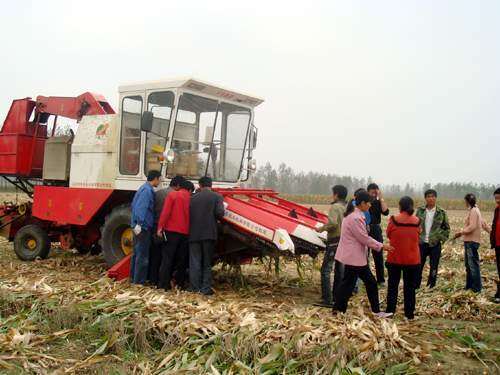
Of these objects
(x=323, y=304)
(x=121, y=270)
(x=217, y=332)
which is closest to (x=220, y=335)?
(x=217, y=332)

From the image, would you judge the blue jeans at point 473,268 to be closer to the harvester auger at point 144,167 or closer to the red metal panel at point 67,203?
the harvester auger at point 144,167

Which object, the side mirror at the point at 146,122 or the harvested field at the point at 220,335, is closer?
the harvested field at the point at 220,335

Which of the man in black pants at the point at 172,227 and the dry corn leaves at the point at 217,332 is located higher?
the man in black pants at the point at 172,227

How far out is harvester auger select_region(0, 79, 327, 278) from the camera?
7918 mm

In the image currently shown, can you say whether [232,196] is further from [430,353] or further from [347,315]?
[430,353]

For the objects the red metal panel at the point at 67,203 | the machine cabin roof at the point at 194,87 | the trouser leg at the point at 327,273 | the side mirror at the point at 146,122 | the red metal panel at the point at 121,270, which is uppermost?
the machine cabin roof at the point at 194,87

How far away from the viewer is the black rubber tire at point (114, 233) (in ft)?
28.5

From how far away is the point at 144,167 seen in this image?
8734 millimetres

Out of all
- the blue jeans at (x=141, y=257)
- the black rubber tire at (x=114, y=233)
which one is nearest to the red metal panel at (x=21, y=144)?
the black rubber tire at (x=114, y=233)

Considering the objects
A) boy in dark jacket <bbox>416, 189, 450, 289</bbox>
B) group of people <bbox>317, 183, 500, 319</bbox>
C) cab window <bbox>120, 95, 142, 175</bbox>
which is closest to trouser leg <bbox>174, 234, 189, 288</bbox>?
cab window <bbox>120, 95, 142, 175</bbox>

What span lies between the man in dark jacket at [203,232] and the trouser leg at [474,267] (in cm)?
387

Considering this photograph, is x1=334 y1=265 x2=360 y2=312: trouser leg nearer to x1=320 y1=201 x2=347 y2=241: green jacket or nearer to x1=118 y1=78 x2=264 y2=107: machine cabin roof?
x1=320 y1=201 x2=347 y2=241: green jacket

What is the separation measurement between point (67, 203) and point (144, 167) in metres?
1.87

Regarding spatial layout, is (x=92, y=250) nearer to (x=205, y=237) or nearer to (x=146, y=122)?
(x=146, y=122)
